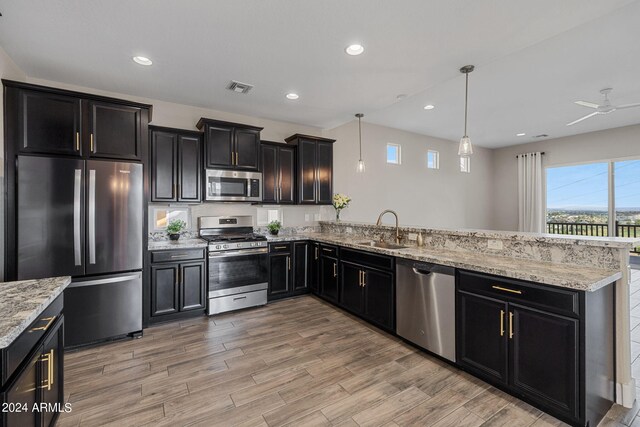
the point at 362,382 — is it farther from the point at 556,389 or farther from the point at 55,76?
the point at 55,76

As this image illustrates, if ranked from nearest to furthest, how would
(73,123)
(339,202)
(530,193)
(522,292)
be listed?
1. (522,292)
2. (73,123)
3. (339,202)
4. (530,193)

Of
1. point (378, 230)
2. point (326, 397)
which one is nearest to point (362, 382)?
point (326, 397)

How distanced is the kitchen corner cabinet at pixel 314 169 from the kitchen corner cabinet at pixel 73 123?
2311mm

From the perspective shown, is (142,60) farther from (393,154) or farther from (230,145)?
(393,154)

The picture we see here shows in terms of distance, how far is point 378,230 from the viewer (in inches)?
165

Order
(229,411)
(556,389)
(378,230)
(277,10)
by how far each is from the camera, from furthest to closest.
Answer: (378,230) < (277,10) < (229,411) < (556,389)

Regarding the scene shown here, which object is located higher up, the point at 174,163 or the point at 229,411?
the point at 174,163

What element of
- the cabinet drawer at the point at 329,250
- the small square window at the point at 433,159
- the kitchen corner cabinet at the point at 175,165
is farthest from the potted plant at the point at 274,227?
the small square window at the point at 433,159

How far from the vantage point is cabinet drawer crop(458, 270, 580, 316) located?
1848 mm

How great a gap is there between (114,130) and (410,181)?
5.78 m

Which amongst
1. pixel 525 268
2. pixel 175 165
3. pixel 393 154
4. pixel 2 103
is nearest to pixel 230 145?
pixel 175 165

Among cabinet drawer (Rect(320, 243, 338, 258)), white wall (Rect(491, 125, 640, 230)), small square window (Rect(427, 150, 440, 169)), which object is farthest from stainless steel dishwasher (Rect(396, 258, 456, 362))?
white wall (Rect(491, 125, 640, 230))

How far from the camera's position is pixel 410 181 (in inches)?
272

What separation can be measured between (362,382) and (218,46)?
3240 millimetres
